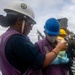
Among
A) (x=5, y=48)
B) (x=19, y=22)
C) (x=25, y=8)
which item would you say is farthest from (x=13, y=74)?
(x=25, y=8)

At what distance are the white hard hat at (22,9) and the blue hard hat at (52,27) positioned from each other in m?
0.35

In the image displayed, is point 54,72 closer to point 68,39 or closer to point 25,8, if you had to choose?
point 68,39

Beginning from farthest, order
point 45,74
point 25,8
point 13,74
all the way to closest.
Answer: point 45,74 < point 25,8 < point 13,74

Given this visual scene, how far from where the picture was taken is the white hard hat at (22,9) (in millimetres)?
2553

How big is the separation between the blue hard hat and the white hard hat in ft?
1.16

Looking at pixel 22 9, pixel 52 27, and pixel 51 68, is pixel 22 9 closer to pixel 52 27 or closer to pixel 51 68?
pixel 52 27

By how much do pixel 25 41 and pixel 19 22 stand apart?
0.78 ft

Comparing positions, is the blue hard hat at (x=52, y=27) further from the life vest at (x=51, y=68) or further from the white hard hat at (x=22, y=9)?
the white hard hat at (x=22, y=9)

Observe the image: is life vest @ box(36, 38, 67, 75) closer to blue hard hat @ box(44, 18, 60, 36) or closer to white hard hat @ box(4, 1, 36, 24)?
blue hard hat @ box(44, 18, 60, 36)

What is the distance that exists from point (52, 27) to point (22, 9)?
0.54 metres

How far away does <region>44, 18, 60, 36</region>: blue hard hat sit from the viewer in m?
2.87

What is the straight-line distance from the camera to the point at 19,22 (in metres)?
2.51

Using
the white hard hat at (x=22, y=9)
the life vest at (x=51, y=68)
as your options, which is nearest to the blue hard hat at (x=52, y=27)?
the life vest at (x=51, y=68)

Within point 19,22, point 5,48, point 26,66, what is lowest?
point 26,66
